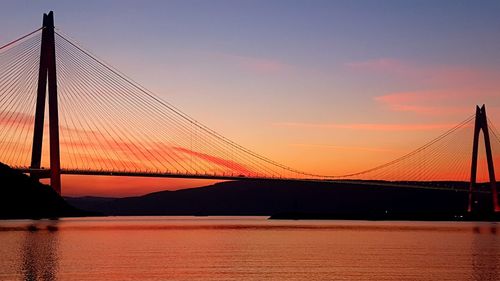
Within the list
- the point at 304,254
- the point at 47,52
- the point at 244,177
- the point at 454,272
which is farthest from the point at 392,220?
the point at 454,272

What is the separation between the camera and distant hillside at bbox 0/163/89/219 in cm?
8650

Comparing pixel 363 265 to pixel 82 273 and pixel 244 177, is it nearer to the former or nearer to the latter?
pixel 82 273

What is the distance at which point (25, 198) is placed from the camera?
87.7 m

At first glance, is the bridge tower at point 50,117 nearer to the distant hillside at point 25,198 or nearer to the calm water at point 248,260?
the distant hillside at point 25,198

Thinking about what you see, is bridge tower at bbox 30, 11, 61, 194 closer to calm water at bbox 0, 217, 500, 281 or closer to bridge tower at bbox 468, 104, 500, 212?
calm water at bbox 0, 217, 500, 281

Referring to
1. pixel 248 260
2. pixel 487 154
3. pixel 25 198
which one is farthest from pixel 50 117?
pixel 487 154

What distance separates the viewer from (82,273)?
2950cm

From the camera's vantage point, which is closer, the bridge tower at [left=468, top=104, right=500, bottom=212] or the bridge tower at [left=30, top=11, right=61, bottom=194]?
the bridge tower at [left=30, top=11, right=61, bottom=194]

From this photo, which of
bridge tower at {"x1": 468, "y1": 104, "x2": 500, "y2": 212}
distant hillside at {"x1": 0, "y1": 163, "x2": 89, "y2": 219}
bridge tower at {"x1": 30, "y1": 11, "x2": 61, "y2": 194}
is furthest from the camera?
bridge tower at {"x1": 468, "y1": 104, "x2": 500, "y2": 212}

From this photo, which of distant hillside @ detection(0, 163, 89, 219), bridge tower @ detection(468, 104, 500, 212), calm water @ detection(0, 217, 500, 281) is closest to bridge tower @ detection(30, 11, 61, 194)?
distant hillside @ detection(0, 163, 89, 219)

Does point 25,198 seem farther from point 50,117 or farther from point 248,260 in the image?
point 248,260

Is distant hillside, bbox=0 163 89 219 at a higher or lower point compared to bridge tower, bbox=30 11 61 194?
lower

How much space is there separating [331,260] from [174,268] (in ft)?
26.9

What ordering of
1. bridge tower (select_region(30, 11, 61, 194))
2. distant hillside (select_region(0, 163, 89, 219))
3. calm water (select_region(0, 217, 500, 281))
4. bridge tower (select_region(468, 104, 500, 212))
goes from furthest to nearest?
bridge tower (select_region(468, 104, 500, 212))
distant hillside (select_region(0, 163, 89, 219))
bridge tower (select_region(30, 11, 61, 194))
calm water (select_region(0, 217, 500, 281))
